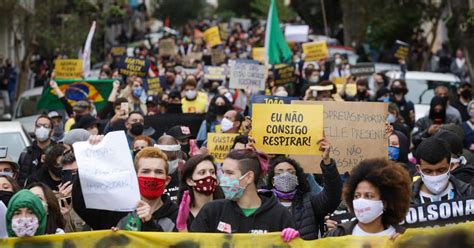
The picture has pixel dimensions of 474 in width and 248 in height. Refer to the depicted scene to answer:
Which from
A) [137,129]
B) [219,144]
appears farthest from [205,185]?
[137,129]

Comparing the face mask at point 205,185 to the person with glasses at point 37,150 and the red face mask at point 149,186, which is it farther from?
the person with glasses at point 37,150

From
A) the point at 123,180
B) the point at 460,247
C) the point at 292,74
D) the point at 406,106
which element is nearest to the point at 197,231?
the point at 123,180

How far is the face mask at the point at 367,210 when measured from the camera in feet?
22.2

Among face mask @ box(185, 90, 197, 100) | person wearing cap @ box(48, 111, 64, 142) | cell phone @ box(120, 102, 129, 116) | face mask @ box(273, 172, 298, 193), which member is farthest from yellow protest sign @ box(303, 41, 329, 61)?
face mask @ box(273, 172, 298, 193)

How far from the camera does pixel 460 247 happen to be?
6840mm

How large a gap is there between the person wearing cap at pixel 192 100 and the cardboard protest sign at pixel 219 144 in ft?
18.0

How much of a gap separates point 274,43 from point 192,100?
4.18 meters

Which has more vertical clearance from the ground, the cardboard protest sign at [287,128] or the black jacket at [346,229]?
the cardboard protest sign at [287,128]

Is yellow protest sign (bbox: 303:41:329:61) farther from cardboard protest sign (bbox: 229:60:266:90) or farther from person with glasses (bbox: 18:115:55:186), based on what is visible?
person with glasses (bbox: 18:115:55:186)

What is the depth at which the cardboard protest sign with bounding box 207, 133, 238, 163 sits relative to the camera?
495 inches

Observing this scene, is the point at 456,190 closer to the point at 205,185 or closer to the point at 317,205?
the point at 317,205

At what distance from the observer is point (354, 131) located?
33.4 ft

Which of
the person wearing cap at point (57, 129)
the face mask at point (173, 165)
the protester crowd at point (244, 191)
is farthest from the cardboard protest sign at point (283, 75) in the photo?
the face mask at point (173, 165)

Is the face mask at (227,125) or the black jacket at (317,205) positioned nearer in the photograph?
the black jacket at (317,205)
